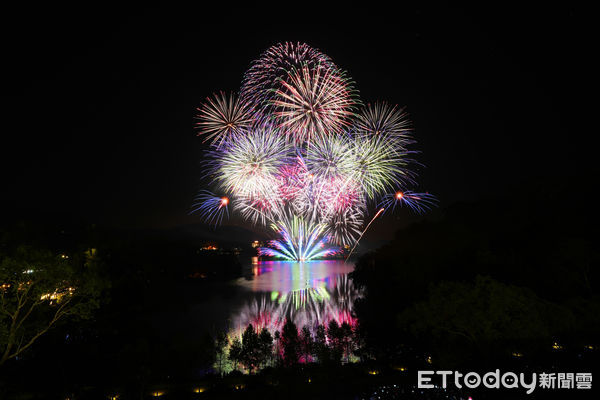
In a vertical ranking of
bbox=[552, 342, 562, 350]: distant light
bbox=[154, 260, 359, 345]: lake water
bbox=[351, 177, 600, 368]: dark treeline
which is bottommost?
bbox=[154, 260, 359, 345]: lake water

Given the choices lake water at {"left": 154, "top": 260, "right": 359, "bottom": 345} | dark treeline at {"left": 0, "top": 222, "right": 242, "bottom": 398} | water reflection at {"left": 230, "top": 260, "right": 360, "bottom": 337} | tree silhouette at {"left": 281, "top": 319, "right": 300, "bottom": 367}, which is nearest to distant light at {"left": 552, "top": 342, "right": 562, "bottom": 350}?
tree silhouette at {"left": 281, "top": 319, "right": 300, "bottom": 367}

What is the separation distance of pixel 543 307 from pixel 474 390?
3549 millimetres

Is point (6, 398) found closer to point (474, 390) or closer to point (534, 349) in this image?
point (474, 390)

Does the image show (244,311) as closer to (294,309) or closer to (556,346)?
(294,309)

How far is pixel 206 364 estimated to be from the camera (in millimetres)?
17609

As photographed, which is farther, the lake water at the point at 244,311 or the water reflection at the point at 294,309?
the water reflection at the point at 294,309

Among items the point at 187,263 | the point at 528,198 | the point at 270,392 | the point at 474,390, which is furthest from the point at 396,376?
the point at 187,263

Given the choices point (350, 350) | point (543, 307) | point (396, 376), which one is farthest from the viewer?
point (350, 350)

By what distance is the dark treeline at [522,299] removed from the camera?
1126 cm

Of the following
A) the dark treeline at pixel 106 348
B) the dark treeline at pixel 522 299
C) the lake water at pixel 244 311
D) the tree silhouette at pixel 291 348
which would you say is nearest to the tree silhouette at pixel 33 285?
the dark treeline at pixel 106 348

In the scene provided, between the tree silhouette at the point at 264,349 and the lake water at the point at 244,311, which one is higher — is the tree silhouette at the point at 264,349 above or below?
above

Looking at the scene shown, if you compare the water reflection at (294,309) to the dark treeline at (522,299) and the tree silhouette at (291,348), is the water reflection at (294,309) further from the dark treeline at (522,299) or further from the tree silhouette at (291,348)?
the dark treeline at (522,299)

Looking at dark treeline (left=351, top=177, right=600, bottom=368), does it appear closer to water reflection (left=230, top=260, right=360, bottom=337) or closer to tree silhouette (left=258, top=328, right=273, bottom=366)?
tree silhouette (left=258, top=328, right=273, bottom=366)

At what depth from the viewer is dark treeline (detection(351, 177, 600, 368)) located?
11258mm
